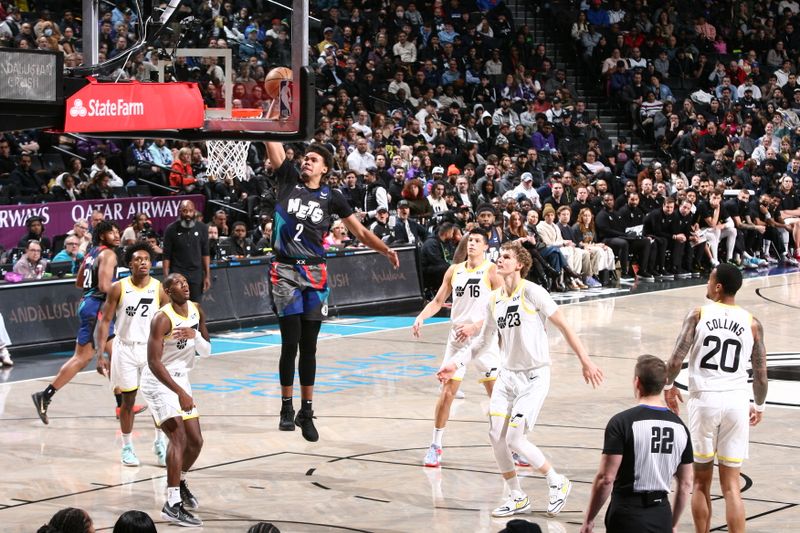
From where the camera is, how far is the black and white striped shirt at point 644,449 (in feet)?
20.7

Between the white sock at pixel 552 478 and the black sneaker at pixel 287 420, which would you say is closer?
the white sock at pixel 552 478

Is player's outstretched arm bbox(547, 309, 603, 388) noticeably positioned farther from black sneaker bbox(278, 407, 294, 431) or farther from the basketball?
the basketball

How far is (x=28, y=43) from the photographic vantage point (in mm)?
17516

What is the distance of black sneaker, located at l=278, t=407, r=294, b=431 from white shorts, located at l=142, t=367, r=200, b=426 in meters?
0.91

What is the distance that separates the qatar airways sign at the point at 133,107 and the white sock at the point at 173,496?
239 centimetres

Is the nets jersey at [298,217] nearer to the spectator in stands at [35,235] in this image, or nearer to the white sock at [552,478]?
the white sock at [552,478]

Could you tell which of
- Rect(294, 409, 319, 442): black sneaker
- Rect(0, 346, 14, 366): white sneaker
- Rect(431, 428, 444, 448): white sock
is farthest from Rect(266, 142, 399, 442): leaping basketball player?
Rect(0, 346, 14, 366): white sneaker

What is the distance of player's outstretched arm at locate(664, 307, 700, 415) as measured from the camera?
7793mm

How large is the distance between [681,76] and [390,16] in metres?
9.07

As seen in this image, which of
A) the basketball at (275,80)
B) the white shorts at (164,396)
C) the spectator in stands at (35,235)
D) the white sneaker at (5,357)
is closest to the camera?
the white shorts at (164,396)

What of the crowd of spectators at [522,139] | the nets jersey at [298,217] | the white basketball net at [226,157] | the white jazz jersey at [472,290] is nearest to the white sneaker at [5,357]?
the white basketball net at [226,157]

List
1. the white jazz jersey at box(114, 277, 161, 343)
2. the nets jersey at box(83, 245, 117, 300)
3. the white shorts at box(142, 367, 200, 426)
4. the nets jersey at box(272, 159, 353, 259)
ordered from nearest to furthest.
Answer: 1. the white shorts at box(142, 367, 200, 426)
2. the nets jersey at box(272, 159, 353, 259)
3. the white jazz jersey at box(114, 277, 161, 343)
4. the nets jersey at box(83, 245, 117, 300)

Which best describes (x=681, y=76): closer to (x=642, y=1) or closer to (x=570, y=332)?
(x=642, y=1)

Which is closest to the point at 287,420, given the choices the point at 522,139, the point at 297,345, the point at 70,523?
the point at 297,345
